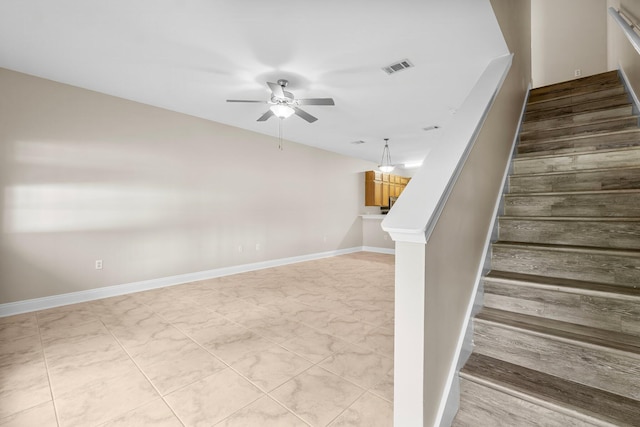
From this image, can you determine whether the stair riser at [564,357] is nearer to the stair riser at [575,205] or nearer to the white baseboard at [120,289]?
the stair riser at [575,205]

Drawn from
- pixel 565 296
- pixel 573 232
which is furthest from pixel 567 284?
pixel 573 232

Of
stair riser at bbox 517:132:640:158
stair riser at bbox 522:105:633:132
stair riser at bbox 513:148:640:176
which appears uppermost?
stair riser at bbox 522:105:633:132

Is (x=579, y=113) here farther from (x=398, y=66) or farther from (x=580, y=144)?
(x=398, y=66)

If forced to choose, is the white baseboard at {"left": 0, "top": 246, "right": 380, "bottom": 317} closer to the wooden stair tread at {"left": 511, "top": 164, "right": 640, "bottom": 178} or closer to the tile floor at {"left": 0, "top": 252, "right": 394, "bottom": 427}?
the tile floor at {"left": 0, "top": 252, "right": 394, "bottom": 427}

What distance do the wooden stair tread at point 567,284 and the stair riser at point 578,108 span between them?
2357 mm

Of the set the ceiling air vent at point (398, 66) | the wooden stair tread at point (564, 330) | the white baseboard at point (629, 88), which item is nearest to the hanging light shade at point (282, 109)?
the ceiling air vent at point (398, 66)

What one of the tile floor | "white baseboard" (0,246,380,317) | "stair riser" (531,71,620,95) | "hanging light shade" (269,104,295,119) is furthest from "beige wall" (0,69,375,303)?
"stair riser" (531,71,620,95)

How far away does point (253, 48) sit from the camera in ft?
8.51

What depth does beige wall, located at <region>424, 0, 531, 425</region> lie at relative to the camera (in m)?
1.17

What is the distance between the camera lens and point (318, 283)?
14.0 feet

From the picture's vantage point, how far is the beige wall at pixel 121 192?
3057 mm

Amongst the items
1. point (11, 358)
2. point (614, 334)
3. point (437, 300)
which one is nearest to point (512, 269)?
point (614, 334)

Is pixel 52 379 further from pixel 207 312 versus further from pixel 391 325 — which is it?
pixel 391 325

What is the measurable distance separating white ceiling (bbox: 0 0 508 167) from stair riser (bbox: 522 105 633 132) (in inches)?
34.5
